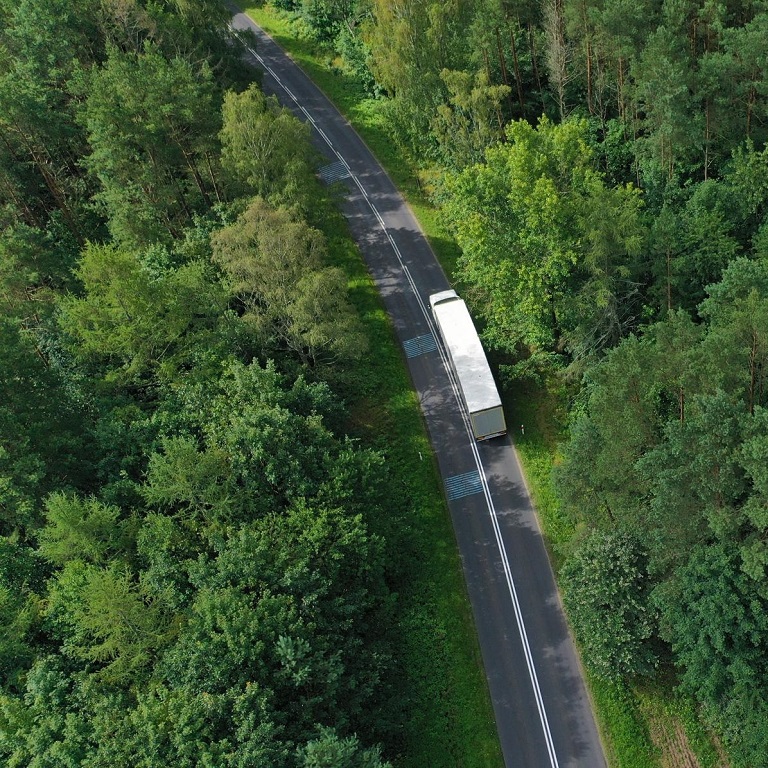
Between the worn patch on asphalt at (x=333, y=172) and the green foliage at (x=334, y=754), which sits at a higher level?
the worn patch on asphalt at (x=333, y=172)

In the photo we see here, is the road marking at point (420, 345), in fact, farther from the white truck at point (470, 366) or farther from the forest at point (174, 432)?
the forest at point (174, 432)

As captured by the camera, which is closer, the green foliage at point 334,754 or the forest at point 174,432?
the green foliage at point 334,754

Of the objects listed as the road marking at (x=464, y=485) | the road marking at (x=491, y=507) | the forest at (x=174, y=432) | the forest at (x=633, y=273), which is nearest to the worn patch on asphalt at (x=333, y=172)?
the road marking at (x=491, y=507)

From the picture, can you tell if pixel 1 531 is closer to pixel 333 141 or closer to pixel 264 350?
pixel 264 350

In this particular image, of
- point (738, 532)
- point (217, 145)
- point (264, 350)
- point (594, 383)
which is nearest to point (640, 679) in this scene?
point (738, 532)

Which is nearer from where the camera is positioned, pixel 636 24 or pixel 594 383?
pixel 594 383

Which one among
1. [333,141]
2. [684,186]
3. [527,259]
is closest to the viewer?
[527,259]

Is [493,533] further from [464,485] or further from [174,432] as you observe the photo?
[174,432]
